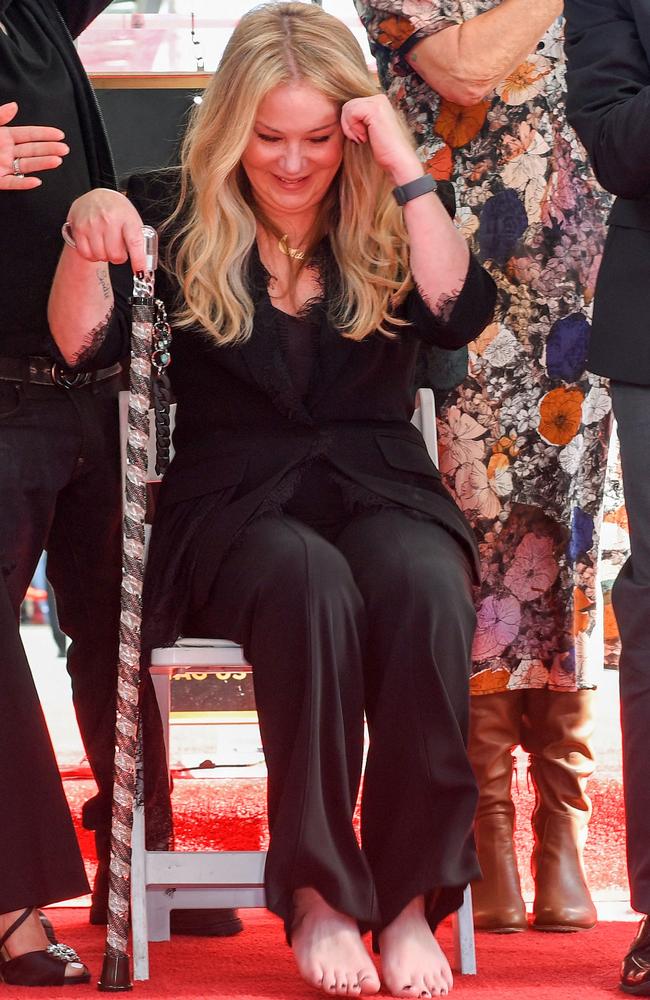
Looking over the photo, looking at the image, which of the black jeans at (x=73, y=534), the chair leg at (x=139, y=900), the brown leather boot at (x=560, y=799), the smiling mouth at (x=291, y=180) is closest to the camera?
the chair leg at (x=139, y=900)

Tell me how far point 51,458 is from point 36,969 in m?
0.73

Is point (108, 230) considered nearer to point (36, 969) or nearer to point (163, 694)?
point (163, 694)

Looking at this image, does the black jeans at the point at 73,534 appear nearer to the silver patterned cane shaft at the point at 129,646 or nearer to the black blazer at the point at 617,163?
the silver patterned cane shaft at the point at 129,646

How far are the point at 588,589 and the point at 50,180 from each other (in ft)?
3.67

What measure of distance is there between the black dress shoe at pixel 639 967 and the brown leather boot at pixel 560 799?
0.43 metres

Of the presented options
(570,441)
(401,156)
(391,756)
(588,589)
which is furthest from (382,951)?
(401,156)

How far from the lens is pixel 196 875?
1953 mm

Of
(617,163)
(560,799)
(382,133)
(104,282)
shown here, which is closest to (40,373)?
(104,282)

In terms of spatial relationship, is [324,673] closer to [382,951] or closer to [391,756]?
[391,756]

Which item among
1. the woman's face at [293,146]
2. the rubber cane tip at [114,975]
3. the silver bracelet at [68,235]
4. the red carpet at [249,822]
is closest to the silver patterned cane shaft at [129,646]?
the rubber cane tip at [114,975]

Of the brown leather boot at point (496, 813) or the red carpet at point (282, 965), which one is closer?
the red carpet at point (282, 965)

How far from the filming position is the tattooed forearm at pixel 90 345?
2.01m

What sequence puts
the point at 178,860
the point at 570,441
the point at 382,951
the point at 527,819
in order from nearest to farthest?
the point at 382,951 → the point at 178,860 → the point at 570,441 → the point at 527,819

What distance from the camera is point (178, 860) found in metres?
1.96
